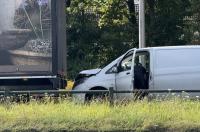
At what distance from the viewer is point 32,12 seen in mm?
14672

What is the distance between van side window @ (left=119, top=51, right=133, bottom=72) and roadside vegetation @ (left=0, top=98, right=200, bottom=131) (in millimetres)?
4294

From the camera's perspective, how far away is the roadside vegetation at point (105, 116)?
9.30 metres

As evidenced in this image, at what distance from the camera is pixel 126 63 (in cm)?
1499

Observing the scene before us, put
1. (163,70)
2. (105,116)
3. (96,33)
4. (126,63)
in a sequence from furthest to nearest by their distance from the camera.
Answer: (96,33) < (126,63) < (163,70) < (105,116)

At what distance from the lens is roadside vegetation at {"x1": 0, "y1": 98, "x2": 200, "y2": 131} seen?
30.5ft

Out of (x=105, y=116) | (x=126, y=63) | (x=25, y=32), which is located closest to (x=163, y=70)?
(x=126, y=63)

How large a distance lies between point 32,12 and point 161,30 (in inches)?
557

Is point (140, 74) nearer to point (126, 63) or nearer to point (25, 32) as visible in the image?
point (126, 63)

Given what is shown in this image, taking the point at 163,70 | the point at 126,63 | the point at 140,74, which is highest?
the point at 126,63

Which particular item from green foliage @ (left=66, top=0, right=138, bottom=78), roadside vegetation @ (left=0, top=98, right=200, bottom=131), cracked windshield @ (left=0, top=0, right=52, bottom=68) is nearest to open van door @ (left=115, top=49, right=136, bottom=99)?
cracked windshield @ (left=0, top=0, right=52, bottom=68)

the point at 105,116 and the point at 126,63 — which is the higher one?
the point at 126,63

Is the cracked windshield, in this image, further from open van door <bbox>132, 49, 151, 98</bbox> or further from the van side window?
open van door <bbox>132, 49, 151, 98</bbox>

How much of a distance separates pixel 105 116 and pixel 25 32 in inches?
225

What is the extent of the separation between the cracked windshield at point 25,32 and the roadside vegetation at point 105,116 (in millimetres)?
4097
